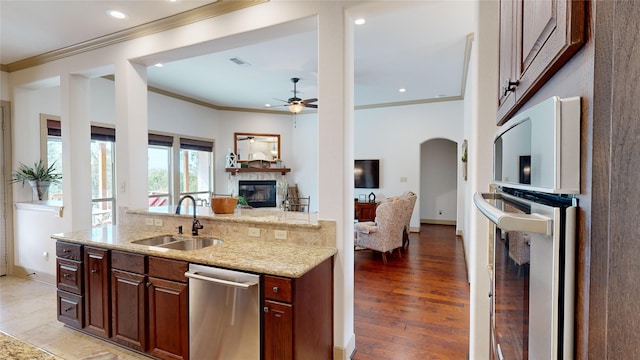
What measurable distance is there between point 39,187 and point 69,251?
8.12 ft

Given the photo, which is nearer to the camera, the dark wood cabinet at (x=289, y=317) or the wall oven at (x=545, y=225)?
the wall oven at (x=545, y=225)

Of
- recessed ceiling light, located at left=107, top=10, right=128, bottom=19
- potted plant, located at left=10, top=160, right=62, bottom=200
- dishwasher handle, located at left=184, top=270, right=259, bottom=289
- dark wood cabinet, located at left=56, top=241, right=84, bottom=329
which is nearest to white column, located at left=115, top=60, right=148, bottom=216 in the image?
recessed ceiling light, located at left=107, top=10, right=128, bottom=19

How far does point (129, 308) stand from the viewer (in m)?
2.44

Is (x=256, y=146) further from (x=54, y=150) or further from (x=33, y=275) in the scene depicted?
(x=33, y=275)

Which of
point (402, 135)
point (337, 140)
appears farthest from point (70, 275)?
point (402, 135)

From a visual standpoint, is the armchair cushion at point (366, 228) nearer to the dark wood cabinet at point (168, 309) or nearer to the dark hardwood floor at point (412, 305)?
the dark hardwood floor at point (412, 305)

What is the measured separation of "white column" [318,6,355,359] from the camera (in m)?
2.36

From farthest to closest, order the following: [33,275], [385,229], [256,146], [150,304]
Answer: [256,146] < [385,229] < [33,275] < [150,304]

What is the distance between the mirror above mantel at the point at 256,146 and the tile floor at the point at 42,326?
473cm

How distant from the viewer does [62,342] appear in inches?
107

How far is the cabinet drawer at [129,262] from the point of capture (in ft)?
7.75

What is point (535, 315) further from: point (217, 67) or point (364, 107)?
point (364, 107)

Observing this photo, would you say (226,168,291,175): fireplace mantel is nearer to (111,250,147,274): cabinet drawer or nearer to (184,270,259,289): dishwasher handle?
(111,250,147,274): cabinet drawer

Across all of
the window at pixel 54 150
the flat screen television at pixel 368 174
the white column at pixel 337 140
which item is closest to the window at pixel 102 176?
the window at pixel 54 150
